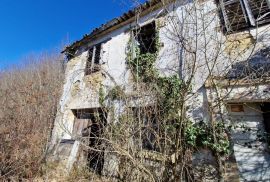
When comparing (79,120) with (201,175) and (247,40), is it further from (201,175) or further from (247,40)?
(247,40)

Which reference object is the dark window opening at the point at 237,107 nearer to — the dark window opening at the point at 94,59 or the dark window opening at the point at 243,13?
the dark window opening at the point at 243,13

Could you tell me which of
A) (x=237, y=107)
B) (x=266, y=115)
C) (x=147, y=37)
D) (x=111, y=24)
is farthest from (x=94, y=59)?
(x=266, y=115)

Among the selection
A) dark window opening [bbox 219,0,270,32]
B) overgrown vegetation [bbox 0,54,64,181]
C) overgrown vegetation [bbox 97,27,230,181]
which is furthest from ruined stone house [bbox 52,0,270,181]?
overgrown vegetation [bbox 0,54,64,181]

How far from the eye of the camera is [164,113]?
17.0ft

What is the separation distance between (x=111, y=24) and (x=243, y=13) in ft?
16.9

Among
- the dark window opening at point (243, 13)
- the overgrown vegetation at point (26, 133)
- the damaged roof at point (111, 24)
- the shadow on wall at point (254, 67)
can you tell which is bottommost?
the overgrown vegetation at point (26, 133)

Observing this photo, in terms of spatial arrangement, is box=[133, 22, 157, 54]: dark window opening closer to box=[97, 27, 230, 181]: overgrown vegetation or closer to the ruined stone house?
the ruined stone house

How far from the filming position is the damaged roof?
24.0 ft

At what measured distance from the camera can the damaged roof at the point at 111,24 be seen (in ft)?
24.0

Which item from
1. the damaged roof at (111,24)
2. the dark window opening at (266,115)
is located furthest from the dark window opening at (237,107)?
the damaged roof at (111,24)

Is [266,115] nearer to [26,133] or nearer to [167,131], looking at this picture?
[167,131]

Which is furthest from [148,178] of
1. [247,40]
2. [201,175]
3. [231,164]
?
[247,40]

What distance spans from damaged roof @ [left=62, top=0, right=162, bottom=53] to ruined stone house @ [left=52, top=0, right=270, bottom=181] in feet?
0.13

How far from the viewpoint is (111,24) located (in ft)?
28.3
